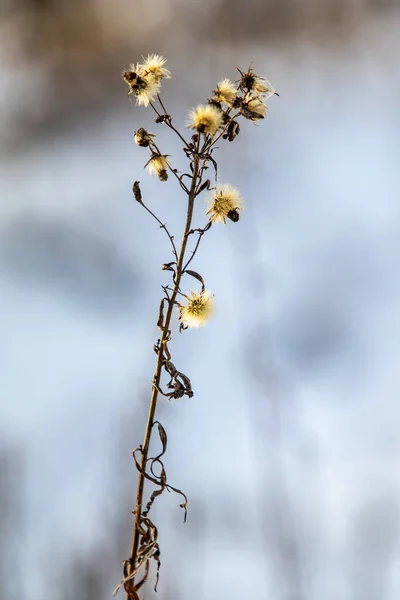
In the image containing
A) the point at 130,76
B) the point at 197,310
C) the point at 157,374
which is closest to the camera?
the point at 157,374

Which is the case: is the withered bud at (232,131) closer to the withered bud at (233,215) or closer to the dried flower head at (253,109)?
the dried flower head at (253,109)

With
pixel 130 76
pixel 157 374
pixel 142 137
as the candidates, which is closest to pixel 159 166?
pixel 142 137

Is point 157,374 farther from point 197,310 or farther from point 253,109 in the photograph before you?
point 253,109

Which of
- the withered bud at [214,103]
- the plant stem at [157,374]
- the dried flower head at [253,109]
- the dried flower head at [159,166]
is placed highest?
the dried flower head at [253,109]

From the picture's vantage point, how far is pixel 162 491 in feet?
3.01

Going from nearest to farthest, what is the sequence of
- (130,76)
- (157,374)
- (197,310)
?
(157,374)
(197,310)
(130,76)

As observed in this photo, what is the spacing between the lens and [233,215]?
3.45 feet

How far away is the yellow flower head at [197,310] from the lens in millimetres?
990

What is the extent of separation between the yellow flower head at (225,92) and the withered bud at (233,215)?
0.19m

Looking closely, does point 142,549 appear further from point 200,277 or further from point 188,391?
point 200,277

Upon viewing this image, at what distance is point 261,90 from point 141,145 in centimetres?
25

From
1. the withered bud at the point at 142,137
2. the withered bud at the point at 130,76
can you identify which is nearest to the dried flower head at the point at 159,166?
the withered bud at the point at 142,137

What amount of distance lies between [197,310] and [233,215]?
0.18 m

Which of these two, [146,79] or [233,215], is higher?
[146,79]
